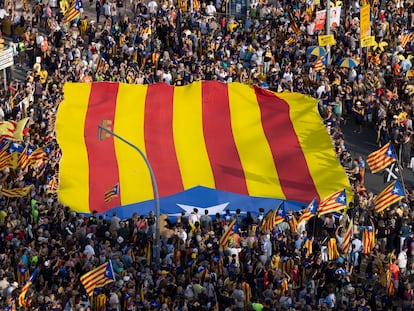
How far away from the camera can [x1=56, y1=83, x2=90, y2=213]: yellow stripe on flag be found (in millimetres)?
39875

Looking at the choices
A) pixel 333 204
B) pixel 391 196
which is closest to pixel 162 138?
pixel 333 204

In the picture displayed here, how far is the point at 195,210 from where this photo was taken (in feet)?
125

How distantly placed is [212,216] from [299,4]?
17875 mm

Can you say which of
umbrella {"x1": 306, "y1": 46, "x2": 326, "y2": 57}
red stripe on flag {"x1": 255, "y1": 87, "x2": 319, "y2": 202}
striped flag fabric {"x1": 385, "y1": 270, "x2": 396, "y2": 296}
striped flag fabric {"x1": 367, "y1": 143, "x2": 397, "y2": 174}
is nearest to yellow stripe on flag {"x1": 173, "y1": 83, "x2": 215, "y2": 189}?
red stripe on flag {"x1": 255, "y1": 87, "x2": 319, "y2": 202}

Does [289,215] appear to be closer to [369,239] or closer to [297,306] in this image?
[369,239]

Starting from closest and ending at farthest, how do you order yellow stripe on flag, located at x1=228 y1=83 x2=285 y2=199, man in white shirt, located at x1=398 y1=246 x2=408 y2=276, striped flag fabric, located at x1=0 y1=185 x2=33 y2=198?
man in white shirt, located at x1=398 y1=246 x2=408 y2=276 → striped flag fabric, located at x1=0 y1=185 x2=33 y2=198 → yellow stripe on flag, located at x1=228 y1=83 x2=285 y2=199

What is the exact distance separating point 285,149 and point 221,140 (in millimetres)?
2335

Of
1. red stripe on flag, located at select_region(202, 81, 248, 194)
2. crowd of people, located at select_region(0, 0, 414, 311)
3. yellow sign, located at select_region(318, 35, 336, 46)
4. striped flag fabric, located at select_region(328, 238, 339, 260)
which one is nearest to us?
crowd of people, located at select_region(0, 0, 414, 311)

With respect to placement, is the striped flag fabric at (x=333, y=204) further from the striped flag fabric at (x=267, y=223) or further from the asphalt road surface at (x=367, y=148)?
the asphalt road surface at (x=367, y=148)

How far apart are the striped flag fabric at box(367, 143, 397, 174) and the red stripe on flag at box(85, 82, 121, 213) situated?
780 cm

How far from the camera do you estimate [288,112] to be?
4506 centimetres

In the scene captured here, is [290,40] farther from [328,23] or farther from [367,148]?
[367,148]

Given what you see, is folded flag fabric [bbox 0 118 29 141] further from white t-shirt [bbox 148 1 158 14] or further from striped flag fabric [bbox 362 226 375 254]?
white t-shirt [bbox 148 1 158 14]

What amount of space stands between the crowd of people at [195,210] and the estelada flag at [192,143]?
717 millimetres
